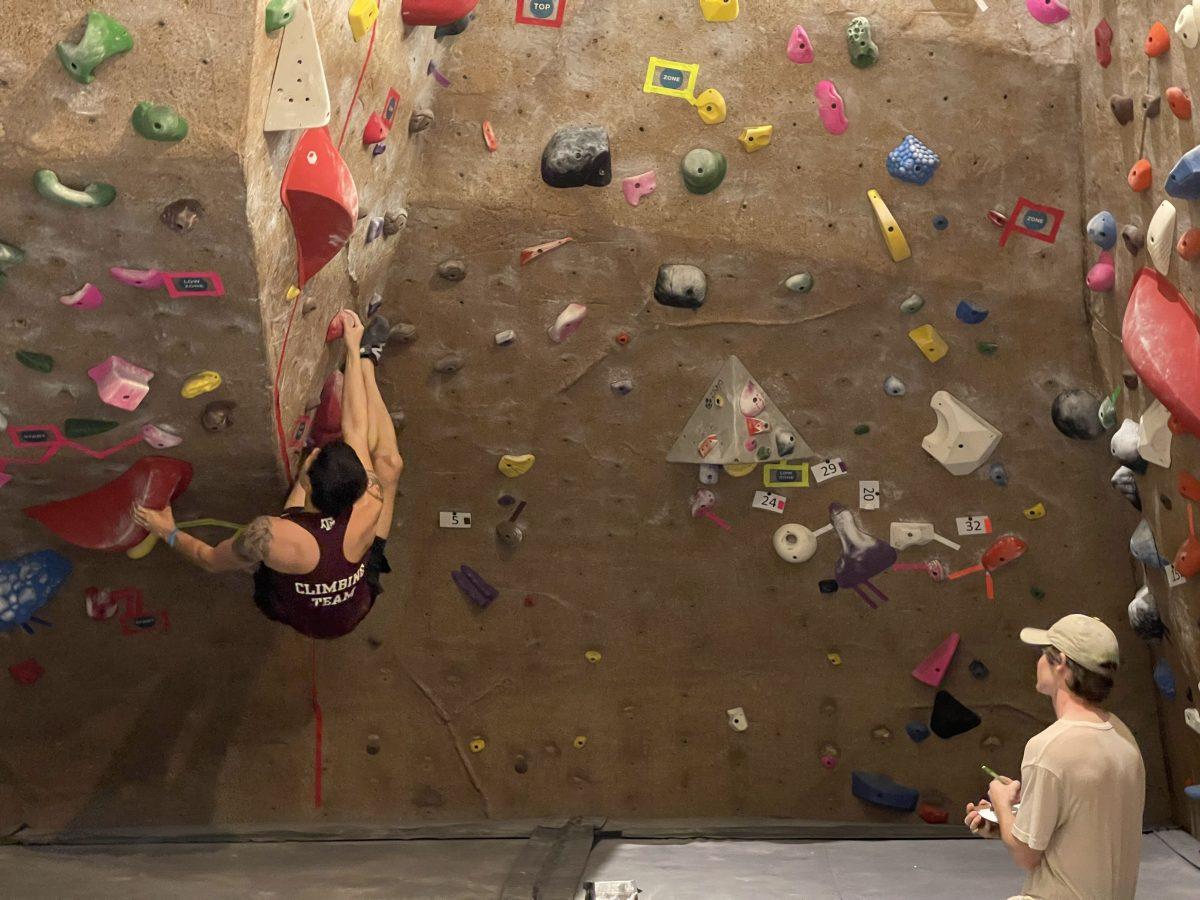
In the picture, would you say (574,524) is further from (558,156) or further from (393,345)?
(558,156)

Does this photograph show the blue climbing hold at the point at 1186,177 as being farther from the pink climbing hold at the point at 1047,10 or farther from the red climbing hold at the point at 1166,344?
the pink climbing hold at the point at 1047,10

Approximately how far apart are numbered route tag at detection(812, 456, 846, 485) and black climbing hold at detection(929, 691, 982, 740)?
836 millimetres

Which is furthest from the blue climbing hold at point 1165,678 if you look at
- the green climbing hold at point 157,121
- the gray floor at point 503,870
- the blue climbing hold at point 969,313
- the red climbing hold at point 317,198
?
the green climbing hold at point 157,121

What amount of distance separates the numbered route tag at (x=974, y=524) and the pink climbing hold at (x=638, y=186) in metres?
1.50

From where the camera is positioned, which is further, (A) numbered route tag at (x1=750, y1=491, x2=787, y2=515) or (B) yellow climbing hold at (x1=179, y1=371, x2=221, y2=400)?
(A) numbered route tag at (x1=750, y1=491, x2=787, y2=515)

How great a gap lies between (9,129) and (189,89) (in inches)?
13.8

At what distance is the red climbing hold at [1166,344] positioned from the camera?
3.42 m

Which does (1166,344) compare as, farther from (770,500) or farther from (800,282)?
(770,500)

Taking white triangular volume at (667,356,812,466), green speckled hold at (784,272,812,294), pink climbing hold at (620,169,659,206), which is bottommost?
white triangular volume at (667,356,812,466)

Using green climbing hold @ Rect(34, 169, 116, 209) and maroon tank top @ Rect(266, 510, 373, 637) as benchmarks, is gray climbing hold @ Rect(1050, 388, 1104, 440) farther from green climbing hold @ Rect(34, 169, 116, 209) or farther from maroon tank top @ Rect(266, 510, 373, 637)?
green climbing hold @ Rect(34, 169, 116, 209)

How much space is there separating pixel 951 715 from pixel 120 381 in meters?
2.89

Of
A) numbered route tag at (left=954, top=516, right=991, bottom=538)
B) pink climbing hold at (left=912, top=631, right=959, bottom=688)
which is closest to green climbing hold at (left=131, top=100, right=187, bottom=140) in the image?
numbered route tag at (left=954, top=516, right=991, bottom=538)

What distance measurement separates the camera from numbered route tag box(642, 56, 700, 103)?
4152mm

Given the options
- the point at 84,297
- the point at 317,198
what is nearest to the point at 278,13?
the point at 317,198
